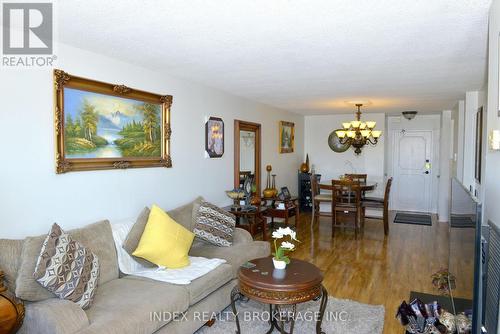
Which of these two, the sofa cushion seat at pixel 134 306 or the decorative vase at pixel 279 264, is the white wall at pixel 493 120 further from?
the sofa cushion seat at pixel 134 306

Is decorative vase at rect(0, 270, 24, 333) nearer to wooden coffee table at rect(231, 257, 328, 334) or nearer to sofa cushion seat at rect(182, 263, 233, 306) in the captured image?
sofa cushion seat at rect(182, 263, 233, 306)

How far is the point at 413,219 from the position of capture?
7625 millimetres

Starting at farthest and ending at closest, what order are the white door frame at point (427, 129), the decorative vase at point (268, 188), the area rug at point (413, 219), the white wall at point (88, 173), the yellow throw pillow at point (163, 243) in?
the white door frame at point (427, 129)
the area rug at point (413, 219)
the decorative vase at point (268, 188)
the yellow throw pillow at point (163, 243)
the white wall at point (88, 173)

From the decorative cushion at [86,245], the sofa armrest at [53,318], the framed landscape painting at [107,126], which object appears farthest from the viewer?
the framed landscape painting at [107,126]

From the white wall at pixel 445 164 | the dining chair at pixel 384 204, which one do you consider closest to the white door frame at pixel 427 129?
the white wall at pixel 445 164

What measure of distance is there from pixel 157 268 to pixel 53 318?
3.53 feet

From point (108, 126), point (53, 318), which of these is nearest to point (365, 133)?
point (108, 126)

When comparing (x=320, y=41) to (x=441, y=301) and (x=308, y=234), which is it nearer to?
(x=441, y=301)

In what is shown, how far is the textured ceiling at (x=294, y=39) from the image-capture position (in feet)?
6.94

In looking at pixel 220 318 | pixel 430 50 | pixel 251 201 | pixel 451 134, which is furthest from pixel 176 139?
pixel 451 134

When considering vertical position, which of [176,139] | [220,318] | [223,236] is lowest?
[220,318]

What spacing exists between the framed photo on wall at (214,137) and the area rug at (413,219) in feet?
14.0

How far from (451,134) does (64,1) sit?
7.37 m

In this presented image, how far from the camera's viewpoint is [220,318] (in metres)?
3.15
